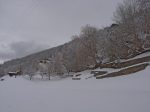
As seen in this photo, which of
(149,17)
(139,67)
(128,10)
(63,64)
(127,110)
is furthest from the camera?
(63,64)

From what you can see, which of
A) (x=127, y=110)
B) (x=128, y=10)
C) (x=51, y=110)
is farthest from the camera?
(x=128, y=10)

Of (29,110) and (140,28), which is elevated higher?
(140,28)

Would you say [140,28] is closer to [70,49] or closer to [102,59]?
[102,59]

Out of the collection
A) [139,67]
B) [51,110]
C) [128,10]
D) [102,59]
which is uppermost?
[128,10]

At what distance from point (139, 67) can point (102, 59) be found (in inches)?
1313

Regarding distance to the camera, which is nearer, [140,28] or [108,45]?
[140,28]

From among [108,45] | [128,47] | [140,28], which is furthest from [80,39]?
[140,28]

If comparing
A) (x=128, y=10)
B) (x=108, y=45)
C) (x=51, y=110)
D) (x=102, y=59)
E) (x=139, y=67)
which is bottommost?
(x=51, y=110)

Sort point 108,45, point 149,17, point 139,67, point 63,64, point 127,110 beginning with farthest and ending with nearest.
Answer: point 63,64 < point 108,45 < point 149,17 < point 139,67 < point 127,110

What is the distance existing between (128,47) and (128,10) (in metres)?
7.55

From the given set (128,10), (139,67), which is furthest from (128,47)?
(139,67)

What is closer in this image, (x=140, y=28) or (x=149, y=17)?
(x=149, y=17)

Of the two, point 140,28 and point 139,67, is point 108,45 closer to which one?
point 140,28

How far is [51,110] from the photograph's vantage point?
7.46 meters
